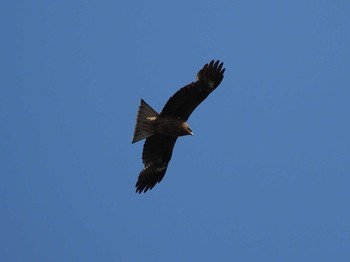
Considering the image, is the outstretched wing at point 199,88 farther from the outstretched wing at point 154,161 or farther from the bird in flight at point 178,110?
the outstretched wing at point 154,161

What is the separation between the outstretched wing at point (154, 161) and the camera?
1518 centimetres

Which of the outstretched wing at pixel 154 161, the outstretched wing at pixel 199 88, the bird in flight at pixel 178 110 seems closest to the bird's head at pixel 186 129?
the bird in flight at pixel 178 110

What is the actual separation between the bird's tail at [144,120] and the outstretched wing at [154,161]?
2.80 feet

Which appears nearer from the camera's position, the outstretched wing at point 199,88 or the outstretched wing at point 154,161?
the outstretched wing at point 199,88

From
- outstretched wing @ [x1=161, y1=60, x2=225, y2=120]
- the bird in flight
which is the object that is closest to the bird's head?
the bird in flight

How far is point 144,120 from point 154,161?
140 cm

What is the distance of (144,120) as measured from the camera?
14.2 meters

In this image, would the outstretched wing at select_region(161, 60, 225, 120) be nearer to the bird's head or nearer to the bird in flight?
the bird in flight

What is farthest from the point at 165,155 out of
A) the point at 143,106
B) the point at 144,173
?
the point at 143,106

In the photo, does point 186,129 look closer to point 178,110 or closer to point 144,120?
point 178,110

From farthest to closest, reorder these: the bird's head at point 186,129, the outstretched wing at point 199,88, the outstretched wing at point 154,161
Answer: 1. the outstretched wing at point 154,161
2. the bird's head at point 186,129
3. the outstretched wing at point 199,88

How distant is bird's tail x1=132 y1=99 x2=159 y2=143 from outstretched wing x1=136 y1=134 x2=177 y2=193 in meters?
0.85

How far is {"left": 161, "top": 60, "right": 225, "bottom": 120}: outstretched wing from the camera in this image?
1400cm

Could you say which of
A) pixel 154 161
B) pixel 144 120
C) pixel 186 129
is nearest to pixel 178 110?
pixel 186 129
